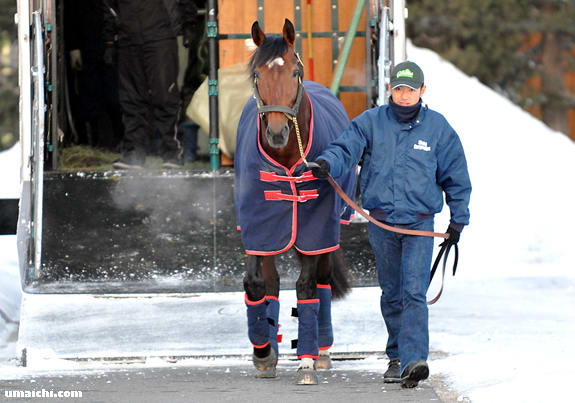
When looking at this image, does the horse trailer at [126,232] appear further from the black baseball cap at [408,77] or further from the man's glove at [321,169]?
the black baseball cap at [408,77]

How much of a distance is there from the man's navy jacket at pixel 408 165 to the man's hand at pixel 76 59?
551 centimetres

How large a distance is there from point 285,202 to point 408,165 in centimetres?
76

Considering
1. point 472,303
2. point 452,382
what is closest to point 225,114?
point 472,303

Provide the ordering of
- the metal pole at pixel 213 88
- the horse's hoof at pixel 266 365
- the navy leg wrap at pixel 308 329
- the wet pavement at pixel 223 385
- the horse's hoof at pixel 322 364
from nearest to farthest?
the wet pavement at pixel 223 385, the navy leg wrap at pixel 308 329, the horse's hoof at pixel 266 365, the horse's hoof at pixel 322 364, the metal pole at pixel 213 88

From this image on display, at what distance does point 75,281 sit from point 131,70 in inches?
88.5

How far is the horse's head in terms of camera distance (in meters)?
6.07

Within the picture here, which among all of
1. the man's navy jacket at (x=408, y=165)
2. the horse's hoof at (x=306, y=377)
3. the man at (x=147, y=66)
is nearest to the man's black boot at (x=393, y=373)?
the horse's hoof at (x=306, y=377)

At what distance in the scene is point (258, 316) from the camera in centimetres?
673

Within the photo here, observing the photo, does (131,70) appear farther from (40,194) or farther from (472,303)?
(472,303)

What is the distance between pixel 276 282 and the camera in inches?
277

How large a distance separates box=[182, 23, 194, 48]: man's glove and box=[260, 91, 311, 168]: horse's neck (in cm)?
485

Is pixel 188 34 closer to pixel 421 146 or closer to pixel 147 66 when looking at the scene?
pixel 147 66

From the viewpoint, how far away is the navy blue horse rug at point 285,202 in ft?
21.4

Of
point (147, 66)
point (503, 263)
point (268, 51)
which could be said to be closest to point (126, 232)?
point (147, 66)
